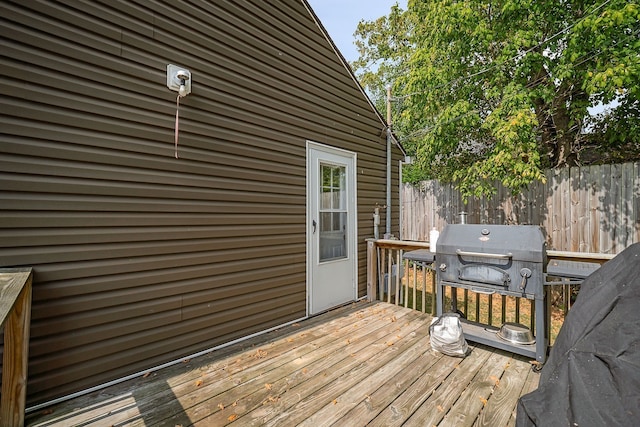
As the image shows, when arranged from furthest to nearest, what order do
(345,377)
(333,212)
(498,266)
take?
1. (333,212)
2. (498,266)
3. (345,377)

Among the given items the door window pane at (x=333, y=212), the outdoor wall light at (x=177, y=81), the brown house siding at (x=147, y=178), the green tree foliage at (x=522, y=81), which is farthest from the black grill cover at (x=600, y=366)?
the green tree foliage at (x=522, y=81)

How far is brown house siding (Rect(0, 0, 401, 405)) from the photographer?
1834 millimetres

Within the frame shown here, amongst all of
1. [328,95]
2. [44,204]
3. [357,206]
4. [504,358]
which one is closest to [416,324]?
[504,358]

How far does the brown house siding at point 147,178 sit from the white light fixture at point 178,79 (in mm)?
63

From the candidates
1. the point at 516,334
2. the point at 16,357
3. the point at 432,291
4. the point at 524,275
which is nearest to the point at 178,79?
the point at 16,357

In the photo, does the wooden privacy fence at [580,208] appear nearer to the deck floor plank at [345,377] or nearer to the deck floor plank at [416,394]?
the deck floor plank at [345,377]

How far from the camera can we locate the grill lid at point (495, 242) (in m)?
2.29

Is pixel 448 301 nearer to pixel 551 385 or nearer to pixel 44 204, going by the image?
pixel 551 385

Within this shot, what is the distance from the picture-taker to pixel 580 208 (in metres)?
4.24

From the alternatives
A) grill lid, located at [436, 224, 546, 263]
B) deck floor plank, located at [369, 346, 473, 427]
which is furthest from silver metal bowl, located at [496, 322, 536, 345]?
grill lid, located at [436, 224, 546, 263]

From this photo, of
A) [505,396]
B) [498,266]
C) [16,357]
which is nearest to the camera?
[16,357]

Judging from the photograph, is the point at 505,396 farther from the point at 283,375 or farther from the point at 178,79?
the point at 178,79

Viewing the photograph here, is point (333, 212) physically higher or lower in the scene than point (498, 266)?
higher

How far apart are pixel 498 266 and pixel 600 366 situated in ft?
4.43
